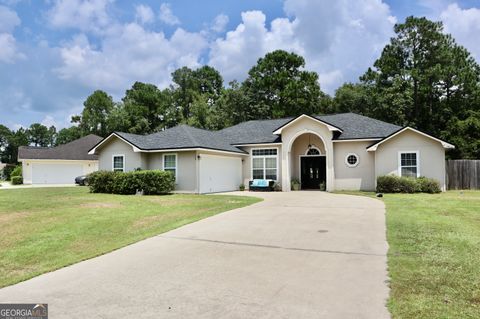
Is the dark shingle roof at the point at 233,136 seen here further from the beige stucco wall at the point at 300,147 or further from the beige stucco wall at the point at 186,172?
the beige stucco wall at the point at 300,147

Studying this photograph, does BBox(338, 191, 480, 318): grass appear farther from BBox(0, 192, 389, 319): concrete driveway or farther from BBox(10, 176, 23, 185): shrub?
BBox(10, 176, 23, 185): shrub

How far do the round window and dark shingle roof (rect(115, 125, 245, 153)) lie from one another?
24.7ft

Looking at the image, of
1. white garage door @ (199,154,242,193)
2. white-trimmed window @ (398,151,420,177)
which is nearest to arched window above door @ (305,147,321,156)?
white garage door @ (199,154,242,193)

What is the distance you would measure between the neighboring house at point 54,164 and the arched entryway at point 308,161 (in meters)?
25.7

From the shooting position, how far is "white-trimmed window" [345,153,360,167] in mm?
22312

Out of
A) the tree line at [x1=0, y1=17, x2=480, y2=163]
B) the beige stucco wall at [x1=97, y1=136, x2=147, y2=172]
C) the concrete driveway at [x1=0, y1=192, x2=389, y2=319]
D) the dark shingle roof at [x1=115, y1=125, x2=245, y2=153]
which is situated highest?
the tree line at [x1=0, y1=17, x2=480, y2=163]

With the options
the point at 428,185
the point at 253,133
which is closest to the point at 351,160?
the point at 428,185

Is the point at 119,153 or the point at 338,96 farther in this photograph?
the point at 338,96

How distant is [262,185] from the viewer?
23.8 meters

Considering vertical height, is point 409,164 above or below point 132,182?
above

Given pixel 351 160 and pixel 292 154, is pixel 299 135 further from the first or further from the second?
pixel 351 160

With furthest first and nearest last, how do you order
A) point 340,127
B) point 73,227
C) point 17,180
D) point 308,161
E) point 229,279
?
point 17,180 → point 308,161 → point 340,127 → point 73,227 → point 229,279

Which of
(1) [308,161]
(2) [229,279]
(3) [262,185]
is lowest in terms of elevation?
(2) [229,279]

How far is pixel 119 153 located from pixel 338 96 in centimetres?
3068
